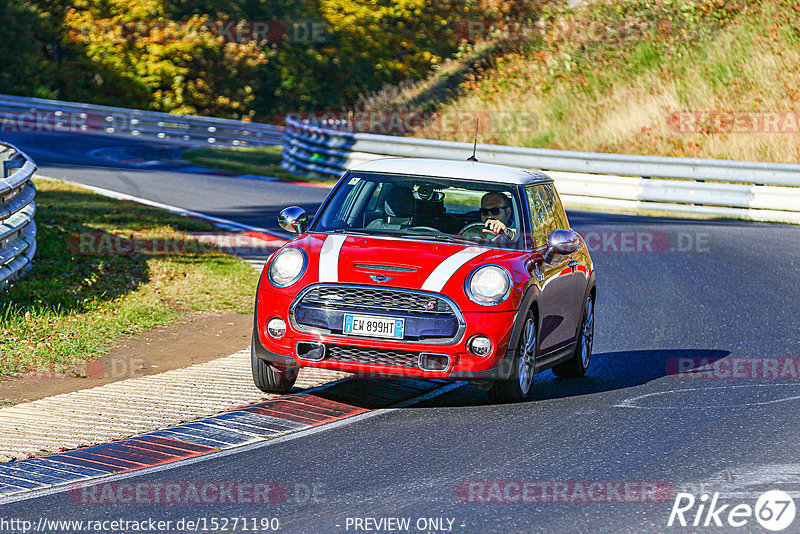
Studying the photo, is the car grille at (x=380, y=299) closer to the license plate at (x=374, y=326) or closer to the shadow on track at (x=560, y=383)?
the license plate at (x=374, y=326)

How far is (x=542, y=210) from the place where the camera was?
30.2ft

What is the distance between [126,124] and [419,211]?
1153 inches

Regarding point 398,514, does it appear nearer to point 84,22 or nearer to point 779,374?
point 779,374

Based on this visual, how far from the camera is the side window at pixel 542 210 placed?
8.85 metres

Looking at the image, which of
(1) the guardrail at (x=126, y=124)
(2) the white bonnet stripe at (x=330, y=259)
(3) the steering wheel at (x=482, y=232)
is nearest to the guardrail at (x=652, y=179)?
(1) the guardrail at (x=126, y=124)

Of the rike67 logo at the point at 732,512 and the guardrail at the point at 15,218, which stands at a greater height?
the guardrail at the point at 15,218

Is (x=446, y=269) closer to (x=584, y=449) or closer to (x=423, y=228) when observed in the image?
(x=423, y=228)

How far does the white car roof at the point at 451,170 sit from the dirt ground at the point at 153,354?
2.23 meters

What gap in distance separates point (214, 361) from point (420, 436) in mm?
2891

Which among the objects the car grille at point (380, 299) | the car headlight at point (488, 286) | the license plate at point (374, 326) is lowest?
the license plate at point (374, 326)

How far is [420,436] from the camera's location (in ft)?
23.7

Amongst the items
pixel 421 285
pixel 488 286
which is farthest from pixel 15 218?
pixel 488 286

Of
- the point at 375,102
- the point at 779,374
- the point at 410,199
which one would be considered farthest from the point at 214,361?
the point at 375,102

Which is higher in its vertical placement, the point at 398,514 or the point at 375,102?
the point at 375,102
